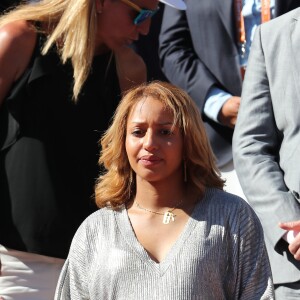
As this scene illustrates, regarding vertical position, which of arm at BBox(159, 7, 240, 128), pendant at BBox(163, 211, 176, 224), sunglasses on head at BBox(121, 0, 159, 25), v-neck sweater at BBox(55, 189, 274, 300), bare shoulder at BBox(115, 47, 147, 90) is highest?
sunglasses on head at BBox(121, 0, 159, 25)

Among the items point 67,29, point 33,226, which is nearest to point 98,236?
point 33,226

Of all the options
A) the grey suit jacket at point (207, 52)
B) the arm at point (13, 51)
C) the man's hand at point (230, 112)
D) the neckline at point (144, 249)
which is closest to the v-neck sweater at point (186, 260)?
the neckline at point (144, 249)

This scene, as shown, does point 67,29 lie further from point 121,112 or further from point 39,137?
point 121,112

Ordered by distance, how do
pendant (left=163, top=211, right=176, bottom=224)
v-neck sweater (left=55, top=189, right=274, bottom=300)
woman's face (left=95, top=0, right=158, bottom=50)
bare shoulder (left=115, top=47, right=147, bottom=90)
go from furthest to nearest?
bare shoulder (left=115, top=47, right=147, bottom=90), woman's face (left=95, top=0, right=158, bottom=50), pendant (left=163, top=211, right=176, bottom=224), v-neck sweater (left=55, top=189, right=274, bottom=300)

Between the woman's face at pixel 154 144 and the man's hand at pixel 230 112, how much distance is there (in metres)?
1.71

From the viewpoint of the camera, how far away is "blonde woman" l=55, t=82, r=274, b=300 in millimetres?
3311

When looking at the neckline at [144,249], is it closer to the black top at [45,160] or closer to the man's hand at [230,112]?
the black top at [45,160]

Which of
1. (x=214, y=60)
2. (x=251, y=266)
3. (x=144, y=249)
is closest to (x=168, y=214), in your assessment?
(x=144, y=249)

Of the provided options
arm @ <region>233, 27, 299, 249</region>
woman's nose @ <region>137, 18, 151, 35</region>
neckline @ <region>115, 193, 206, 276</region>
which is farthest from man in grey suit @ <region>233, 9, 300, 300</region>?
neckline @ <region>115, 193, 206, 276</region>

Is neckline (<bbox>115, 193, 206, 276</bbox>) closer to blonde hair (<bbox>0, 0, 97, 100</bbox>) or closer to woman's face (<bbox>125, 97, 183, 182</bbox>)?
woman's face (<bbox>125, 97, 183, 182</bbox>)

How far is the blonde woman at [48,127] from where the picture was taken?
4.17 meters

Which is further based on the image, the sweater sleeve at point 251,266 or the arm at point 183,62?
the arm at point 183,62

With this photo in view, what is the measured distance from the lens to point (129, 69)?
4.57m

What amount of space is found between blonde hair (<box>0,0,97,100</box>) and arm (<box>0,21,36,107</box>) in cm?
6
